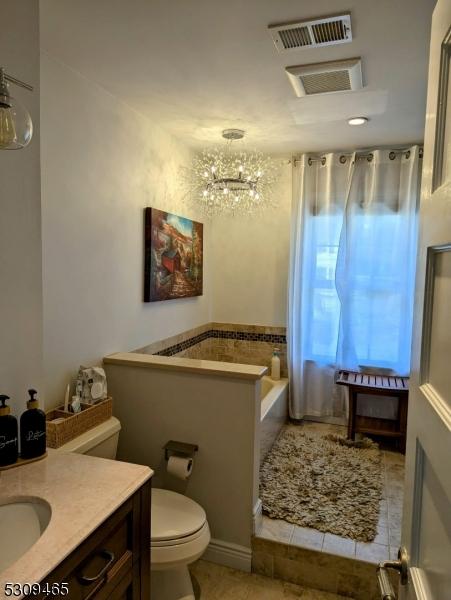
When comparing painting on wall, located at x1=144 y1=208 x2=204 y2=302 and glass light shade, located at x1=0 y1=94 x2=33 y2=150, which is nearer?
glass light shade, located at x1=0 y1=94 x2=33 y2=150

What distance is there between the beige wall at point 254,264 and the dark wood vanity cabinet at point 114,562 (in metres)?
2.76

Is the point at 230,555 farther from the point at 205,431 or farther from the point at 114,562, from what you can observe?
the point at 114,562

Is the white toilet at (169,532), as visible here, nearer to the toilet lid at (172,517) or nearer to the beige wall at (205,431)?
the toilet lid at (172,517)

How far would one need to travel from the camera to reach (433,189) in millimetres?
784

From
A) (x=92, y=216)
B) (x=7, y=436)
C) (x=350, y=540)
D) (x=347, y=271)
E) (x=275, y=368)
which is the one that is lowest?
(x=350, y=540)

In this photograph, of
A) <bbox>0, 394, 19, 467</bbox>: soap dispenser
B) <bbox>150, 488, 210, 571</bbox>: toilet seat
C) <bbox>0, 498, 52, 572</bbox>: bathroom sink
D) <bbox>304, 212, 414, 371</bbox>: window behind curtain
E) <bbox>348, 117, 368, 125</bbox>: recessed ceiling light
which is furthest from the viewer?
<bbox>304, 212, 414, 371</bbox>: window behind curtain

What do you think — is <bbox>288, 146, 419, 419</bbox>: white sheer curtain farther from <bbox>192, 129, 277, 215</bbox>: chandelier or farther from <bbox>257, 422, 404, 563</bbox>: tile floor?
<bbox>257, 422, 404, 563</bbox>: tile floor

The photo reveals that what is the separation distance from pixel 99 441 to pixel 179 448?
44cm

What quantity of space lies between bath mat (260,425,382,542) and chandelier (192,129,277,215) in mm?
2022

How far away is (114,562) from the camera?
3.70 feet

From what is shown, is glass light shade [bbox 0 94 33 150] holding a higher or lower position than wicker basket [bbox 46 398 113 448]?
higher

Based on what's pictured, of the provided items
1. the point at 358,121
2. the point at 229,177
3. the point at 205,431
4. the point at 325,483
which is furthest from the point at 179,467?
the point at 358,121

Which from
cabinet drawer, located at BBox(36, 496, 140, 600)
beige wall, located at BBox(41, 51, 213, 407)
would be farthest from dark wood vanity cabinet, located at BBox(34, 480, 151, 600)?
beige wall, located at BBox(41, 51, 213, 407)

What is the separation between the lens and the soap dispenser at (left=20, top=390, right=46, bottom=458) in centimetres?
133
